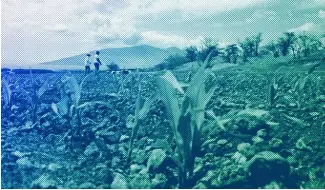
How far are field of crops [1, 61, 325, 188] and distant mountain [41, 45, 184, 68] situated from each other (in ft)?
1.31

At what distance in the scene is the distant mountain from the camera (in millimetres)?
2699

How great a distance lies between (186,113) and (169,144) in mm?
399

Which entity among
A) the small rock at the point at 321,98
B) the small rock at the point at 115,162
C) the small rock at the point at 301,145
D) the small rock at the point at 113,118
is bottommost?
the small rock at the point at 115,162

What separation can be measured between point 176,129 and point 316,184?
707 millimetres

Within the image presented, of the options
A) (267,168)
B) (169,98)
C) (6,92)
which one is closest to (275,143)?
(267,168)

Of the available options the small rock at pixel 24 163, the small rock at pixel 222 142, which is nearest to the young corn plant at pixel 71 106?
the small rock at pixel 24 163

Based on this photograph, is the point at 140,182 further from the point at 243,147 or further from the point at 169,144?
the point at 243,147

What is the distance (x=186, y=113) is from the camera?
5.32ft

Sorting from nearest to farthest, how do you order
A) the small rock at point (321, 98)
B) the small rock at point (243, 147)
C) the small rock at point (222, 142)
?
the small rock at point (243, 147)
the small rock at point (222, 142)
the small rock at point (321, 98)

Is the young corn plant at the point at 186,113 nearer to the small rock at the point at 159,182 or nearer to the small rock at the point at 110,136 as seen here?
the small rock at the point at 159,182

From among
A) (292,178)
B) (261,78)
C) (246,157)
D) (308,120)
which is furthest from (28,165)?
(261,78)

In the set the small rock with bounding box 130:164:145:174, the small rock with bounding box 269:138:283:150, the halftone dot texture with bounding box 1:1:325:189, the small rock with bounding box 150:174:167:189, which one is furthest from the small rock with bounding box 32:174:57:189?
the small rock with bounding box 269:138:283:150

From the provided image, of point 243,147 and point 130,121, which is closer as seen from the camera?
point 243,147

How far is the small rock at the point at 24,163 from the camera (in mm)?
1946
